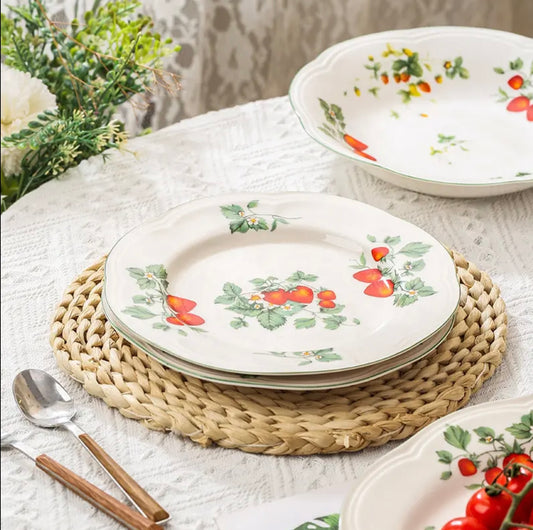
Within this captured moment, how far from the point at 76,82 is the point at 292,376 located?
689mm

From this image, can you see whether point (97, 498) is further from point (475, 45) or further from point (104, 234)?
point (475, 45)

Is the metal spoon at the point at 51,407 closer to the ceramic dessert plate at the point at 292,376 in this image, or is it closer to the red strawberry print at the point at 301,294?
the ceramic dessert plate at the point at 292,376

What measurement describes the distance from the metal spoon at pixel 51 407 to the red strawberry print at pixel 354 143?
58 centimetres

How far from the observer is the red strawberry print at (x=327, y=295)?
3.05 ft

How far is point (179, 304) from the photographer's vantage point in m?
0.90

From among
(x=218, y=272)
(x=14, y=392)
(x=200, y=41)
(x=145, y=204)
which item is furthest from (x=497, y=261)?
(x=200, y=41)

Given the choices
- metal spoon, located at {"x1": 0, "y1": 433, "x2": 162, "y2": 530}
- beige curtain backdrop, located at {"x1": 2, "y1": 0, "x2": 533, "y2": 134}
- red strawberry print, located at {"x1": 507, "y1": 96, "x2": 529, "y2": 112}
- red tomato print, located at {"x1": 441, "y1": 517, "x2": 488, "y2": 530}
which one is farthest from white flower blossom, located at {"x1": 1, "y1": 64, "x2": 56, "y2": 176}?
beige curtain backdrop, located at {"x1": 2, "y1": 0, "x2": 533, "y2": 134}

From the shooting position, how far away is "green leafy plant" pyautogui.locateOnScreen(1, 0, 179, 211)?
118 centimetres

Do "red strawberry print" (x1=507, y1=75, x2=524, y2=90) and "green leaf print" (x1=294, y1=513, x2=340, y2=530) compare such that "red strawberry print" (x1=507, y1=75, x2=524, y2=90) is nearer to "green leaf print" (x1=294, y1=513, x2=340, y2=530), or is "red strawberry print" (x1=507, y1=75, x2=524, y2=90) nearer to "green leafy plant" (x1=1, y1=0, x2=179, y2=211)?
"green leafy plant" (x1=1, y1=0, x2=179, y2=211)

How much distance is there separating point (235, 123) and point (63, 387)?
0.61 meters

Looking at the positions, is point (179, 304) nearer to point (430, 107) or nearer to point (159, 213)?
point (159, 213)

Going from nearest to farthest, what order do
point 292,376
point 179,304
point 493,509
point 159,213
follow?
point 493,509
point 292,376
point 179,304
point 159,213

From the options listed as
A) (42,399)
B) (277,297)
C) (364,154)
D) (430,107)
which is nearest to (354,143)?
(364,154)

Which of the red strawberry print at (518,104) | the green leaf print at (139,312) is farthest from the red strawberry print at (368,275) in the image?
the red strawberry print at (518,104)
